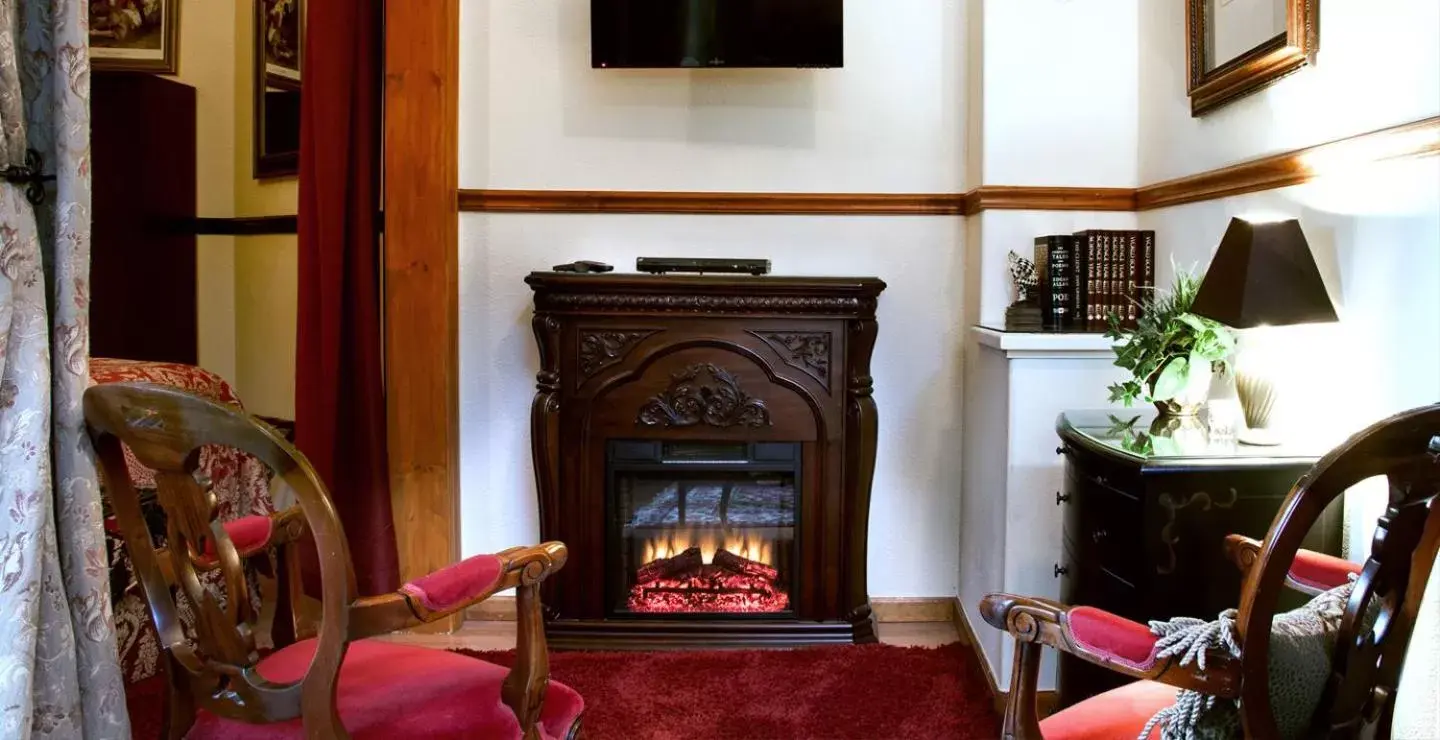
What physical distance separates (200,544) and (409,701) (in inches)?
13.8

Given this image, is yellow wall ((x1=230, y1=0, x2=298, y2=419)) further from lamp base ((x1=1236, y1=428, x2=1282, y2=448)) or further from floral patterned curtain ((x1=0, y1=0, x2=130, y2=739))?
lamp base ((x1=1236, y1=428, x2=1282, y2=448))

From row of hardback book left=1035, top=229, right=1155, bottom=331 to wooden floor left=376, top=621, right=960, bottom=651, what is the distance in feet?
3.27

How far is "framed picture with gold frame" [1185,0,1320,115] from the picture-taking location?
169 centimetres

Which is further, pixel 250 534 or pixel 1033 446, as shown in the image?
pixel 1033 446

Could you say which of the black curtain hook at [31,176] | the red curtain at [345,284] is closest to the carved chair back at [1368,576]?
the black curtain hook at [31,176]

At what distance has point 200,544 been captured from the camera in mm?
1209

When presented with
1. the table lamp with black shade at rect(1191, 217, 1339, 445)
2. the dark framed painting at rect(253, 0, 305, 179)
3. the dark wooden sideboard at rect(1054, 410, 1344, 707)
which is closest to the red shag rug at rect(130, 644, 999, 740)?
the dark wooden sideboard at rect(1054, 410, 1344, 707)

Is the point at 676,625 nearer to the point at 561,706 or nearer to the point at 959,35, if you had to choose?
the point at 561,706

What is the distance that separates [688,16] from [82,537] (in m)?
2.00

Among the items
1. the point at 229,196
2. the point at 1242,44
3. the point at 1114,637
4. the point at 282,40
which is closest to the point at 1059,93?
the point at 1242,44

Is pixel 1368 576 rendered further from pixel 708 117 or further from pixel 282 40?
pixel 282 40

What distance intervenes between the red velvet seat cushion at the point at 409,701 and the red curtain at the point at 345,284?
3.82 feet

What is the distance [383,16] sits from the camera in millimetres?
2604

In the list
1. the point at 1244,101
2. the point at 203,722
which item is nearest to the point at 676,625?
the point at 203,722
